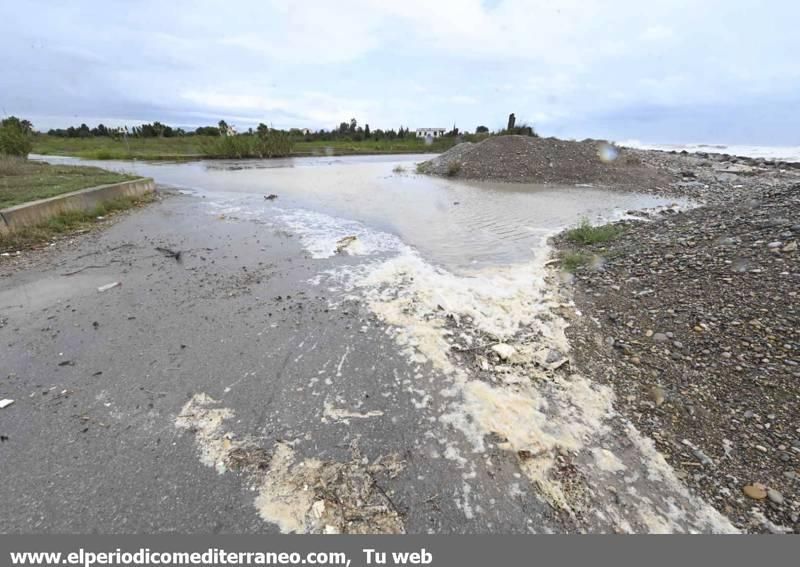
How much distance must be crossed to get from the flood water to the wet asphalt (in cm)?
238

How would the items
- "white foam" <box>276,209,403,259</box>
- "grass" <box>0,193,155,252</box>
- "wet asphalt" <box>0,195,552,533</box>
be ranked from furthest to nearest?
1. "white foam" <box>276,209,403,259</box>
2. "grass" <box>0,193,155,252</box>
3. "wet asphalt" <box>0,195,552,533</box>

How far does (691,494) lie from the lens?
1741 mm

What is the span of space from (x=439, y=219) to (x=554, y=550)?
285 inches

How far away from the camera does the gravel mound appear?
6.00ft

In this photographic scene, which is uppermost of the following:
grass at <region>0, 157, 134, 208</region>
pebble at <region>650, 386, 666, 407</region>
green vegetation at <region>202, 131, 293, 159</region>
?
green vegetation at <region>202, 131, 293, 159</region>

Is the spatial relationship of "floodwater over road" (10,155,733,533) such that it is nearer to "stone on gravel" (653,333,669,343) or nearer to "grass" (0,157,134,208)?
"stone on gravel" (653,333,669,343)

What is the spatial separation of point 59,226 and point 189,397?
601 centimetres

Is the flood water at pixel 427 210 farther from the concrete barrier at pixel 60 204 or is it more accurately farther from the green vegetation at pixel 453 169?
the concrete barrier at pixel 60 204

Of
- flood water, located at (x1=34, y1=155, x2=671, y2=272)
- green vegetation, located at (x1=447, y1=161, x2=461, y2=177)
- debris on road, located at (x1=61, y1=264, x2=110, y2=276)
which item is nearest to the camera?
debris on road, located at (x1=61, y1=264, x2=110, y2=276)

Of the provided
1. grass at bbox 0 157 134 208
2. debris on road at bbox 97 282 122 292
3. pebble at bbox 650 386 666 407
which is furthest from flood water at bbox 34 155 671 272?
pebble at bbox 650 386 666 407

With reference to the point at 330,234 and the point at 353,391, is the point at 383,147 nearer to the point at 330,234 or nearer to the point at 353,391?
the point at 330,234

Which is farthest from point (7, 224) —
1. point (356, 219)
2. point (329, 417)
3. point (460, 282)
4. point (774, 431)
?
point (774, 431)

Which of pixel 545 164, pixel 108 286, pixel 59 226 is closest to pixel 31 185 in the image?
pixel 59 226

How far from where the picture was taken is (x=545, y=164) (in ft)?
53.9
